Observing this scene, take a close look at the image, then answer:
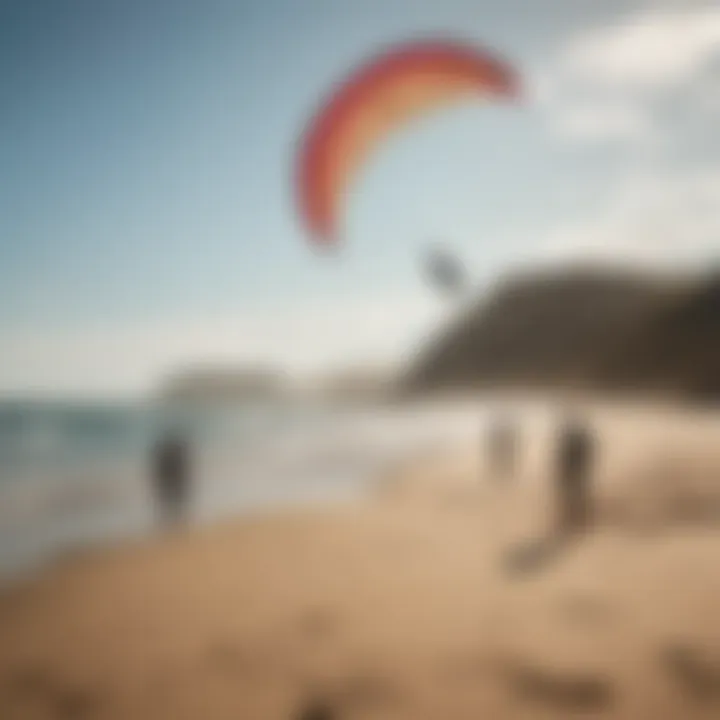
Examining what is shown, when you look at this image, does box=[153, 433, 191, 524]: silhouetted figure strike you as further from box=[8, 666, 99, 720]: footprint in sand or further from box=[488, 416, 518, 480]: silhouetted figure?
box=[488, 416, 518, 480]: silhouetted figure

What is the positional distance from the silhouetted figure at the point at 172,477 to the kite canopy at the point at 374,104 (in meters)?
1.09

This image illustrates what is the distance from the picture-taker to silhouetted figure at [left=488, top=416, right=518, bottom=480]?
2.99 metres

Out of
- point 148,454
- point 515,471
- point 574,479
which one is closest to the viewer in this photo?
point 574,479

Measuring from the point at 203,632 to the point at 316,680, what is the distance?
415 millimetres

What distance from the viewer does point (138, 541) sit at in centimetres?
258

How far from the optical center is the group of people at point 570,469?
2734 millimetres

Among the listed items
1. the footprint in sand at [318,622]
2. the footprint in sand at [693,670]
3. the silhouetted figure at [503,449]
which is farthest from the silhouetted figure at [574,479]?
the footprint in sand at [318,622]

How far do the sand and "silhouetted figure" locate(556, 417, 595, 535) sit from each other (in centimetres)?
6

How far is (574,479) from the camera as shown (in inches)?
109

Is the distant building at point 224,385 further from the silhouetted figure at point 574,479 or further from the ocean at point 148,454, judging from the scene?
the silhouetted figure at point 574,479

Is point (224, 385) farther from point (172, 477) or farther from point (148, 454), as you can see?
point (148, 454)

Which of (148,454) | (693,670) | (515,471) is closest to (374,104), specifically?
(515,471)

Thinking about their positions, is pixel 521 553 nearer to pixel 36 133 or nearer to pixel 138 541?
pixel 138 541

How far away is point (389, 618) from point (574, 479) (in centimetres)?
95
